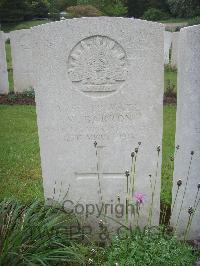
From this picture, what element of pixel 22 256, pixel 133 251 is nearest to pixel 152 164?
pixel 133 251

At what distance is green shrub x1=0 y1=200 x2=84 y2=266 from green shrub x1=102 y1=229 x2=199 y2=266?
0.32 m

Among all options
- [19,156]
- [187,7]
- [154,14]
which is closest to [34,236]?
[19,156]

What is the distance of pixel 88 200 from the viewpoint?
14.0ft

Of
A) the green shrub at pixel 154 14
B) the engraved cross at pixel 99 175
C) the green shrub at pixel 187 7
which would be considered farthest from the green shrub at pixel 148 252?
the green shrub at pixel 154 14

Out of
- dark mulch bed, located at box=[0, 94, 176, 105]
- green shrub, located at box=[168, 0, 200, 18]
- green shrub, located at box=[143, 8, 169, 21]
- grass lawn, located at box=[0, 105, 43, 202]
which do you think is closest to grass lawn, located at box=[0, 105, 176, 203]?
grass lawn, located at box=[0, 105, 43, 202]

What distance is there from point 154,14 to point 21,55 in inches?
1212

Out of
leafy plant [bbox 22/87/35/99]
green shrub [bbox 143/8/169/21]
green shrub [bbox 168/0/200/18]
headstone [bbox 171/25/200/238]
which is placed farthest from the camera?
green shrub [bbox 143/8/169/21]

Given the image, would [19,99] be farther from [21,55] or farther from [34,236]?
[34,236]

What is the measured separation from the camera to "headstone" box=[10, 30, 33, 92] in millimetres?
11359

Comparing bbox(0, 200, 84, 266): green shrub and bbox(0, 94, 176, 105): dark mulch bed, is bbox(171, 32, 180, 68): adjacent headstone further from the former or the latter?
bbox(0, 200, 84, 266): green shrub

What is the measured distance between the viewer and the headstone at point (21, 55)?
1136 cm

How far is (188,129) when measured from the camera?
3.86m

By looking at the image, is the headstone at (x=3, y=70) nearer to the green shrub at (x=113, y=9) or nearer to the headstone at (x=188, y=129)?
the headstone at (x=188, y=129)

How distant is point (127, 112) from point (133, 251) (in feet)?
4.00
